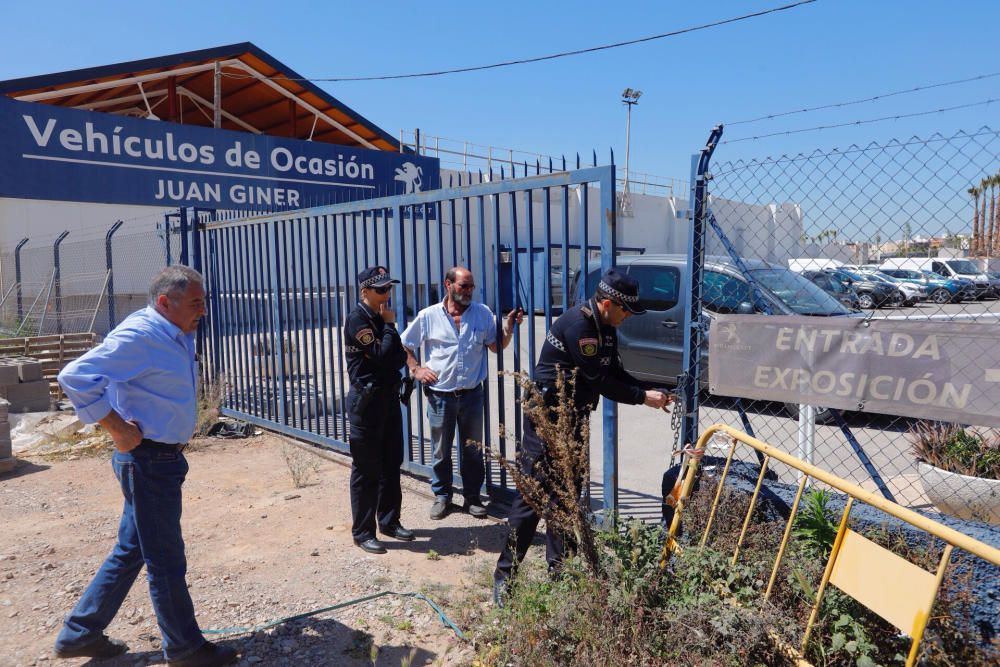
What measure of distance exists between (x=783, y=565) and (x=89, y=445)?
684 centimetres

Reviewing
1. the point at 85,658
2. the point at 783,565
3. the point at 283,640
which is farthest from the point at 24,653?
the point at 783,565

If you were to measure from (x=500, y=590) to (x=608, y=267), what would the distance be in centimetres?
190

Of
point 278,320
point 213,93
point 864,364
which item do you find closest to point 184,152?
point 278,320

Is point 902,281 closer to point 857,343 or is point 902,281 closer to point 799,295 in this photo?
point 857,343

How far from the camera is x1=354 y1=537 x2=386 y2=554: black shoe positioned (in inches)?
177

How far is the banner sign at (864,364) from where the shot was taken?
2.94m

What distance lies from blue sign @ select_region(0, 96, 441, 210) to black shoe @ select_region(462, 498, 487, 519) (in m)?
3.75

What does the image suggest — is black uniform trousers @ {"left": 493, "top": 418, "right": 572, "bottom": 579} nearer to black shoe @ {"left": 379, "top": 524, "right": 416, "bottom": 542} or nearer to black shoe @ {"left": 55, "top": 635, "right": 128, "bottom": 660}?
black shoe @ {"left": 379, "top": 524, "right": 416, "bottom": 542}

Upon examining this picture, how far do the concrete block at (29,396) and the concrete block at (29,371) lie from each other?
0.06 meters

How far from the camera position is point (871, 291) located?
395cm

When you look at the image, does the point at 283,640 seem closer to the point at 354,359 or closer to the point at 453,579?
the point at 453,579

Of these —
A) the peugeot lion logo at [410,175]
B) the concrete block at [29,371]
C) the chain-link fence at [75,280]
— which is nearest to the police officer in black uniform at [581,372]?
the peugeot lion logo at [410,175]

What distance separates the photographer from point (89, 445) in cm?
718

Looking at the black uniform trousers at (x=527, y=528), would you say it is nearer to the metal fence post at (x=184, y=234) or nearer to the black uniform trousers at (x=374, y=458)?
the black uniform trousers at (x=374, y=458)
